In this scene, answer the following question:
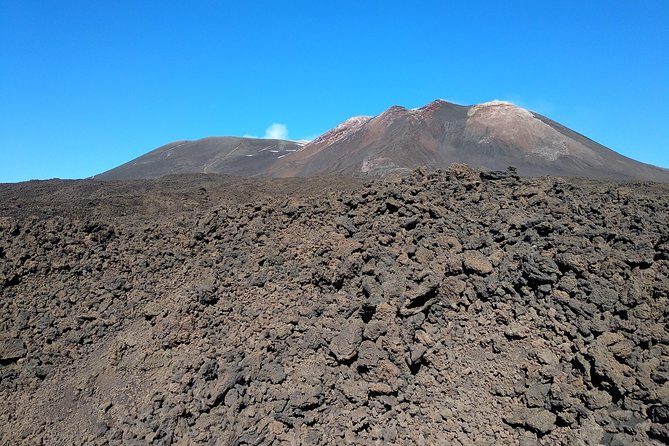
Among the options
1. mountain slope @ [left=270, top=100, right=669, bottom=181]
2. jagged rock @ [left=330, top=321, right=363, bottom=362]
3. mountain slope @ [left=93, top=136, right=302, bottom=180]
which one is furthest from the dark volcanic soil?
mountain slope @ [left=93, top=136, right=302, bottom=180]

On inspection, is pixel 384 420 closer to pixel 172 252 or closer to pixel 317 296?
pixel 317 296

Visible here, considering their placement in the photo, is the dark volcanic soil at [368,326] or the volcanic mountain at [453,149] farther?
the volcanic mountain at [453,149]

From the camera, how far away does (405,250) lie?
259 inches

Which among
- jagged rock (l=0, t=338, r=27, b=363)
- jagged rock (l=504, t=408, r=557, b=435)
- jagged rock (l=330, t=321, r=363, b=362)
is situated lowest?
jagged rock (l=504, t=408, r=557, b=435)

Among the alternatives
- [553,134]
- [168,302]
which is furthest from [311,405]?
[553,134]

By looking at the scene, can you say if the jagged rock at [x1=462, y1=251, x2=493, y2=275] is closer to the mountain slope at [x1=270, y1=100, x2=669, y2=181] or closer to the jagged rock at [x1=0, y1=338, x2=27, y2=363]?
the jagged rock at [x1=0, y1=338, x2=27, y2=363]

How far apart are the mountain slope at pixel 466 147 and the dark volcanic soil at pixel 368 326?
942 inches

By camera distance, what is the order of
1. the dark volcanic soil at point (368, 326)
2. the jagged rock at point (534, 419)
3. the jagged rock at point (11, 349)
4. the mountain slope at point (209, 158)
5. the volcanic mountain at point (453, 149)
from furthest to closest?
the mountain slope at point (209, 158)
the volcanic mountain at point (453, 149)
the jagged rock at point (11, 349)
the dark volcanic soil at point (368, 326)
the jagged rock at point (534, 419)

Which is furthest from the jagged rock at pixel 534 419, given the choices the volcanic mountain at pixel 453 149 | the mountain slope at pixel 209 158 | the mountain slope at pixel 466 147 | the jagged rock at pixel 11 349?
the mountain slope at pixel 209 158

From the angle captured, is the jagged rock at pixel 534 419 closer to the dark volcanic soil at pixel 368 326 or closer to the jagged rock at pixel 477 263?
the dark volcanic soil at pixel 368 326

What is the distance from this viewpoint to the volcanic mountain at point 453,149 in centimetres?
3408

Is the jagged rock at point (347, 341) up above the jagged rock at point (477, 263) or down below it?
below

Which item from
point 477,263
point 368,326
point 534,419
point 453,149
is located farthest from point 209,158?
point 534,419

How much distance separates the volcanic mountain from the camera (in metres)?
34.1
